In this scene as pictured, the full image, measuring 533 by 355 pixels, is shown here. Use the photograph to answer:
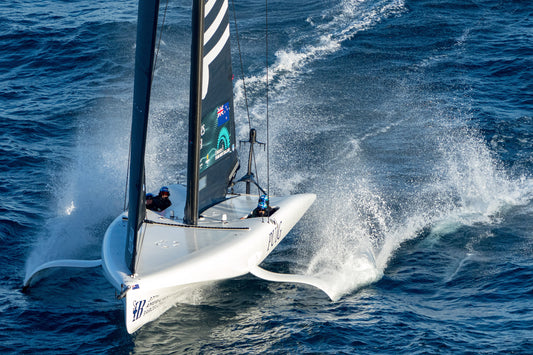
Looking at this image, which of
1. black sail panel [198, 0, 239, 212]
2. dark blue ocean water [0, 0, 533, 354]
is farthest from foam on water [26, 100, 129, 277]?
black sail panel [198, 0, 239, 212]

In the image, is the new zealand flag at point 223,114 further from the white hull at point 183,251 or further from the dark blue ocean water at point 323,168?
the dark blue ocean water at point 323,168

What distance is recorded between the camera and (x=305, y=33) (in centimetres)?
3447

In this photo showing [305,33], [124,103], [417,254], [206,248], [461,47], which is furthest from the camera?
[305,33]

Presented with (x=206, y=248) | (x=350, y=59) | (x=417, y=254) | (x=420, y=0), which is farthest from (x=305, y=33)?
(x=206, y=248)

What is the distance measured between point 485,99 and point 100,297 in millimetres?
17621

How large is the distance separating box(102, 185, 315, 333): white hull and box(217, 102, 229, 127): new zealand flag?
2.31m

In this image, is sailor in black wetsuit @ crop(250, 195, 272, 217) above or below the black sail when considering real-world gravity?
below

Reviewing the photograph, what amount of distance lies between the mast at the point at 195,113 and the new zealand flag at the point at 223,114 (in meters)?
1.53

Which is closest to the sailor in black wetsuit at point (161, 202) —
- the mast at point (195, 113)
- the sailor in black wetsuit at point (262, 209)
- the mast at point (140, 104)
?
the mast at point (195, 113)

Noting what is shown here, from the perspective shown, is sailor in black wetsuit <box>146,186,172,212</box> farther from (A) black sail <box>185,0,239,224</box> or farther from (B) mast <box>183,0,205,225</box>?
(B) mast <box>183,0,205,225</box>

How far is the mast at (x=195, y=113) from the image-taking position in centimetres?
1755

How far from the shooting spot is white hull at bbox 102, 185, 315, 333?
52.7 ft

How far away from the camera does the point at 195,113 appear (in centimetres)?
1811

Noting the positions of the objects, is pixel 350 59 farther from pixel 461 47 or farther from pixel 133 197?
pixel 133 197
